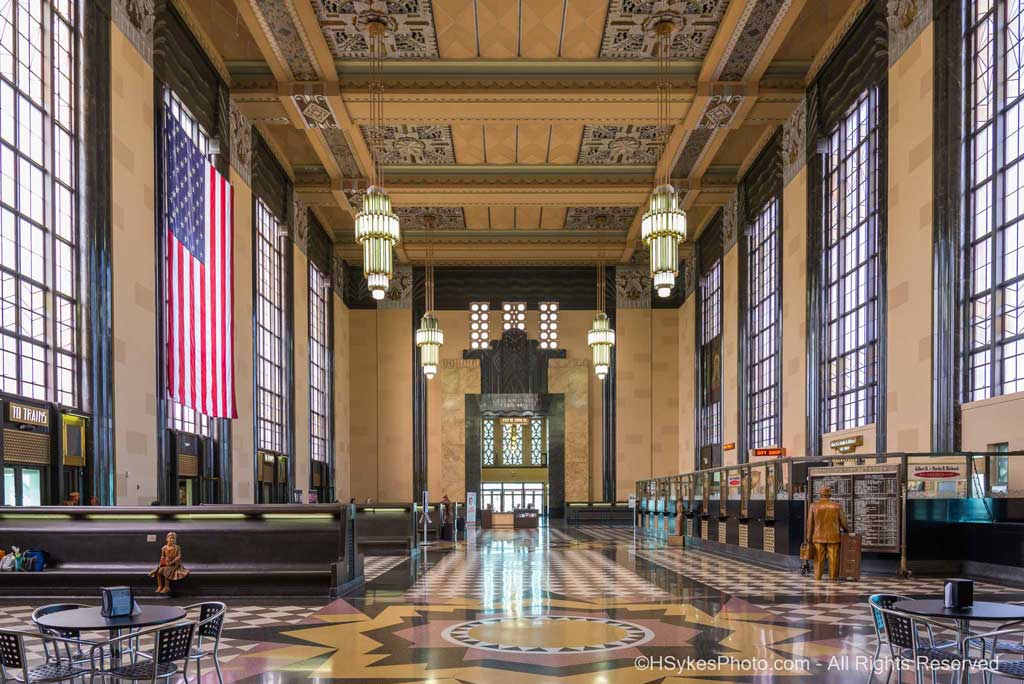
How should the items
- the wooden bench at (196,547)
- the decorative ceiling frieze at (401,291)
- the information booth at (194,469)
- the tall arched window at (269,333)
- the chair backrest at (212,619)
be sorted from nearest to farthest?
the chair backrest at (212,619) < the wooden bench at (196,547) < the information booth at (194,469) < the tall arched window at (269,333) < the decorative ceiling frieze at (401,291)

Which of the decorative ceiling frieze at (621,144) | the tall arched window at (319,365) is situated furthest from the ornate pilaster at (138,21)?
the tall arched window at (319,365)

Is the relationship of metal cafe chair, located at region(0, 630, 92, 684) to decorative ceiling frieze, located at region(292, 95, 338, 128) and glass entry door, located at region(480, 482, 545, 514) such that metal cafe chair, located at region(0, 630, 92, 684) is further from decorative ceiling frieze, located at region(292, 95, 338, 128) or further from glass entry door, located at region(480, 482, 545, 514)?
glass entry door, located at region(480, 482, 545, 514)

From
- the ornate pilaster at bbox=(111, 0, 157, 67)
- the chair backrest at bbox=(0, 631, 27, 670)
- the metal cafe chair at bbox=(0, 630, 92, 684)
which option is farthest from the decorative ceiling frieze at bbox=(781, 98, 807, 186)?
the chair backrest at bbox=(0, 631, 27, 670)

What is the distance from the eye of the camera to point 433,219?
108 feet

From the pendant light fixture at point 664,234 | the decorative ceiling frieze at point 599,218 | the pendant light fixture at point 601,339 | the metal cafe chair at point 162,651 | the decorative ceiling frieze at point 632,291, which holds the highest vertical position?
the decorative ceiling frieze at point 599,218

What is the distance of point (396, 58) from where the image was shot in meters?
19.4

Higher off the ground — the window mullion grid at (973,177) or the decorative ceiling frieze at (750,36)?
the decorative ceiling frieze at (750,36)

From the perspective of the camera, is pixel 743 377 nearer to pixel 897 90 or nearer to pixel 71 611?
pixel 897 90

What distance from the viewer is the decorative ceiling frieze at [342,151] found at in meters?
23.6

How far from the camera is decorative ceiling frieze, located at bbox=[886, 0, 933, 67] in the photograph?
15.2m

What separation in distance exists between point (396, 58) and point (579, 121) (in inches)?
189

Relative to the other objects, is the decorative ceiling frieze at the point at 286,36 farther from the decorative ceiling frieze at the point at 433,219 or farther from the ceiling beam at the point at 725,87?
the decorative ceiling frieze at the point at 433,219

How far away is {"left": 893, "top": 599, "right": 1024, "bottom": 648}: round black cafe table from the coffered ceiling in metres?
13.9

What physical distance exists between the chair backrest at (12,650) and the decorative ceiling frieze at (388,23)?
1486cm
